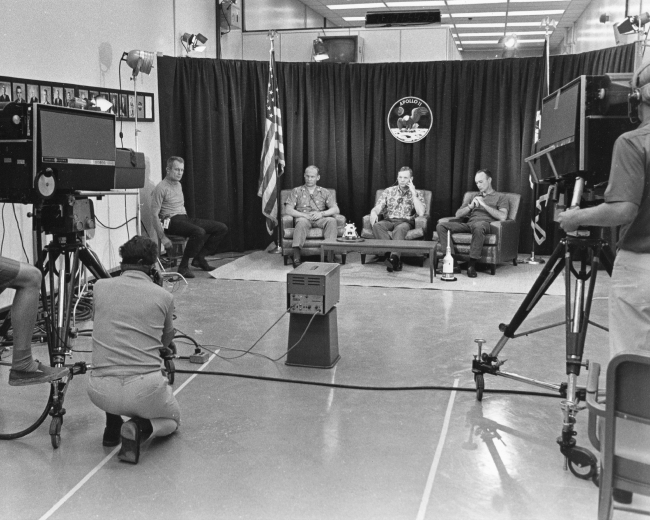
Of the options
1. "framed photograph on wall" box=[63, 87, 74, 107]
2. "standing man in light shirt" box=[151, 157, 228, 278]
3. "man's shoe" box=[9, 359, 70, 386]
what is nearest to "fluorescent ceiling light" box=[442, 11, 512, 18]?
"standing man in light shirt" box=[151, 157, 228, 278]

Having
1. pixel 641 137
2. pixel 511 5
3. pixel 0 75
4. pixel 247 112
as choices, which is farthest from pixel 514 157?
pixel 641 137

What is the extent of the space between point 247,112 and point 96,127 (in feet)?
17.4

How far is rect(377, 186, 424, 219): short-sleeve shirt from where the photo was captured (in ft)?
24.6

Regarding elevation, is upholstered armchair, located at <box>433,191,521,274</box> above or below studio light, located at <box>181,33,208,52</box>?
below

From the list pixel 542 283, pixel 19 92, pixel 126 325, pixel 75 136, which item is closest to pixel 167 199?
pixel 19 92

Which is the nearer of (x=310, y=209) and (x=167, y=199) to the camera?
(x=167, y=199)

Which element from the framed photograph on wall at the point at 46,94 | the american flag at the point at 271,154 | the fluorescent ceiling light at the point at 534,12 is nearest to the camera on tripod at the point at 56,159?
the framed photograph on wall at the point at 46,94

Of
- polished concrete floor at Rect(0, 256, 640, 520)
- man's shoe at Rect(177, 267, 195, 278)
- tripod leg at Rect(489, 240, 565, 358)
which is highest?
tripod leg at Rect(489, 240, 565, 358)

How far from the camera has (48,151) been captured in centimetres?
307

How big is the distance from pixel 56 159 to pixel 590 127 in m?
2.21

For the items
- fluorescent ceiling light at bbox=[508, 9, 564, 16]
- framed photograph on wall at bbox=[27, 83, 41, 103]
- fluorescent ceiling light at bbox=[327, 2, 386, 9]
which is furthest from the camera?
fluorescent ceiling light at bbox=[508, 9, 564, 16]

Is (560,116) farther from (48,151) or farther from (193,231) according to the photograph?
(193,231)

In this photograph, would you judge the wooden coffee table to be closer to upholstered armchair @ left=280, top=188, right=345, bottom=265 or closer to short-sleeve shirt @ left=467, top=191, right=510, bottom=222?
upholstered armchair @ left=280, top=188, right=345, bottom=265

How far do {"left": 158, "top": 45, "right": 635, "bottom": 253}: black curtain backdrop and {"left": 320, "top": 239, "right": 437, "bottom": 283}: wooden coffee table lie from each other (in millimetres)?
1662
